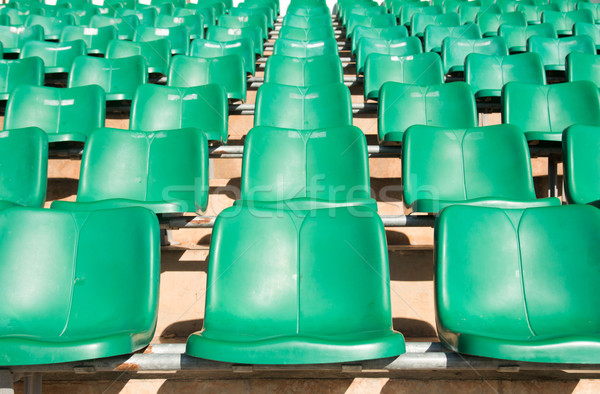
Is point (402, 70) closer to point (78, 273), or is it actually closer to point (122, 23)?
point (78, 273)

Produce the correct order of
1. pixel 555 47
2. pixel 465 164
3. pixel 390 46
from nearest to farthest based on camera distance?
1. pixel 465 164
2. pixel 555 47
3. pixel 390 46

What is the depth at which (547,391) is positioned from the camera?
734 mm

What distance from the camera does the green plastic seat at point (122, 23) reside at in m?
2.25

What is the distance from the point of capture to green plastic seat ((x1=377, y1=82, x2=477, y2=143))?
50.3 inches

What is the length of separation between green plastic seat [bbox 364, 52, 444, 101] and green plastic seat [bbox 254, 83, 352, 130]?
0.93ft

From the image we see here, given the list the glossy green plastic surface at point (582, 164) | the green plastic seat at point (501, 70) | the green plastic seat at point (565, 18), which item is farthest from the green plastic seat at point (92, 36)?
the green plastic seat at point (565, 18)

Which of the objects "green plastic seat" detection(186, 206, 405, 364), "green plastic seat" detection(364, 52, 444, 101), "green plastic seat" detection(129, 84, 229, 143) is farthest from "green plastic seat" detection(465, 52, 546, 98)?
"green plastic seat" detection(186, 206, 405, 364)

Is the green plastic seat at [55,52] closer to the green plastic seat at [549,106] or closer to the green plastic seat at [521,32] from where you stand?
the green plastic seat at [549,106]

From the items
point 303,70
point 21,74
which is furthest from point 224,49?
point 21,74

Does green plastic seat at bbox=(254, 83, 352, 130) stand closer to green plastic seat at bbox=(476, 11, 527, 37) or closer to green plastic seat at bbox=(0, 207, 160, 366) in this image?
green plastic seat at bbox=(0, 207, 160, 366)

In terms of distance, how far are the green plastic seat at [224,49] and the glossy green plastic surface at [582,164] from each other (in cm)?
120

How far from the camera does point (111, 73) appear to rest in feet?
5.33

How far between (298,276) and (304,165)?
1.32 ft

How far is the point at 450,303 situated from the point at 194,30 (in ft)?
6.56
